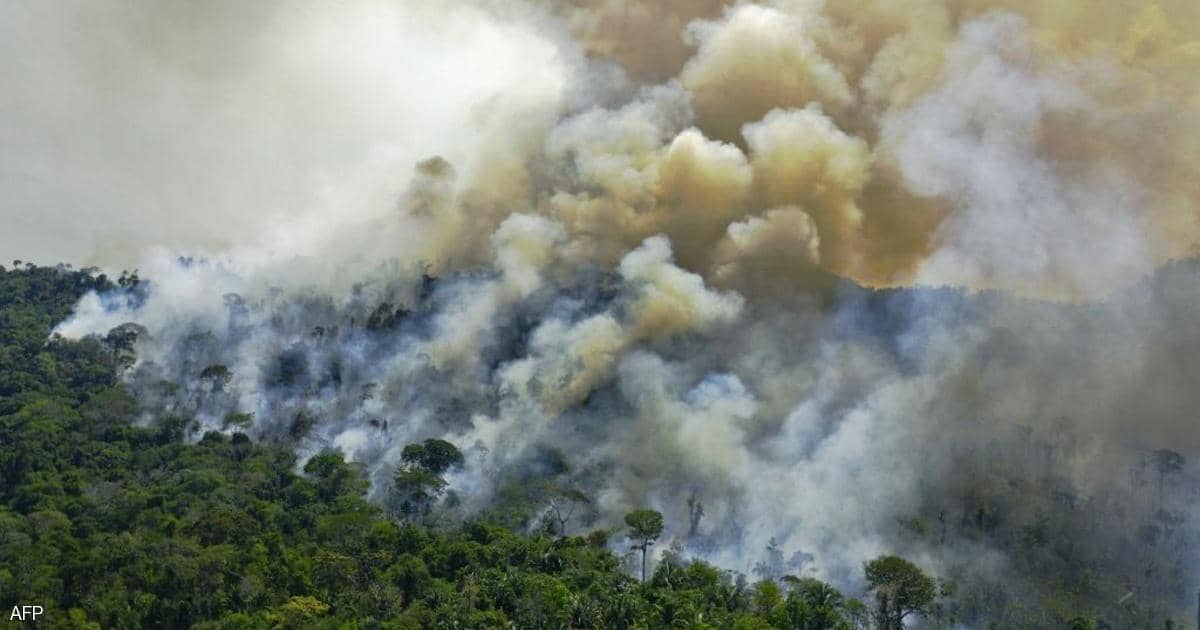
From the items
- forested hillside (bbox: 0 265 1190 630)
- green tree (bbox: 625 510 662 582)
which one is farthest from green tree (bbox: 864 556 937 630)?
green tree (bbox: 625 510 662 582)

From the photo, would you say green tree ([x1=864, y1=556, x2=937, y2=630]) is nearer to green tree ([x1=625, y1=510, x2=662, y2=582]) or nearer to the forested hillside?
the forested hillside

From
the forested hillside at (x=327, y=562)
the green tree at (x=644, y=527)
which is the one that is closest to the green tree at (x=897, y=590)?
the forested hillside at (x=327, y=562)

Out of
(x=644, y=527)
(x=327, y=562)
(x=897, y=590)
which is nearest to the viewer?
(x=897, y=590)

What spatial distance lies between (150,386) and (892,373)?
89.0 meters

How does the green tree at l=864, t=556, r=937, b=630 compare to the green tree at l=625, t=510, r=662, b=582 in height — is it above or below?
below

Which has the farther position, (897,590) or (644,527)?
(644,527)

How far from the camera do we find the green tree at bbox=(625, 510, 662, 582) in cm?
8938

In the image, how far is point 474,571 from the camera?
8088 centimetres

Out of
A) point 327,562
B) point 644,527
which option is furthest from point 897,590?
point 327,562

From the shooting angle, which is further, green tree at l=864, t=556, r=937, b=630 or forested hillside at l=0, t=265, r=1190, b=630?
green tree at l=864, t=556, r=937, b=630

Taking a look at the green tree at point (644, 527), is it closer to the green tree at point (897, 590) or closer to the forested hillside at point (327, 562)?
the forested hillside at point (327, 562)

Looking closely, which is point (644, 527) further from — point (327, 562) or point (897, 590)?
point (327, 562)

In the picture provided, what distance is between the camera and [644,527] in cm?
8950

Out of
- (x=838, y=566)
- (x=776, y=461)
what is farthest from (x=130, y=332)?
(x=838, y=566)
